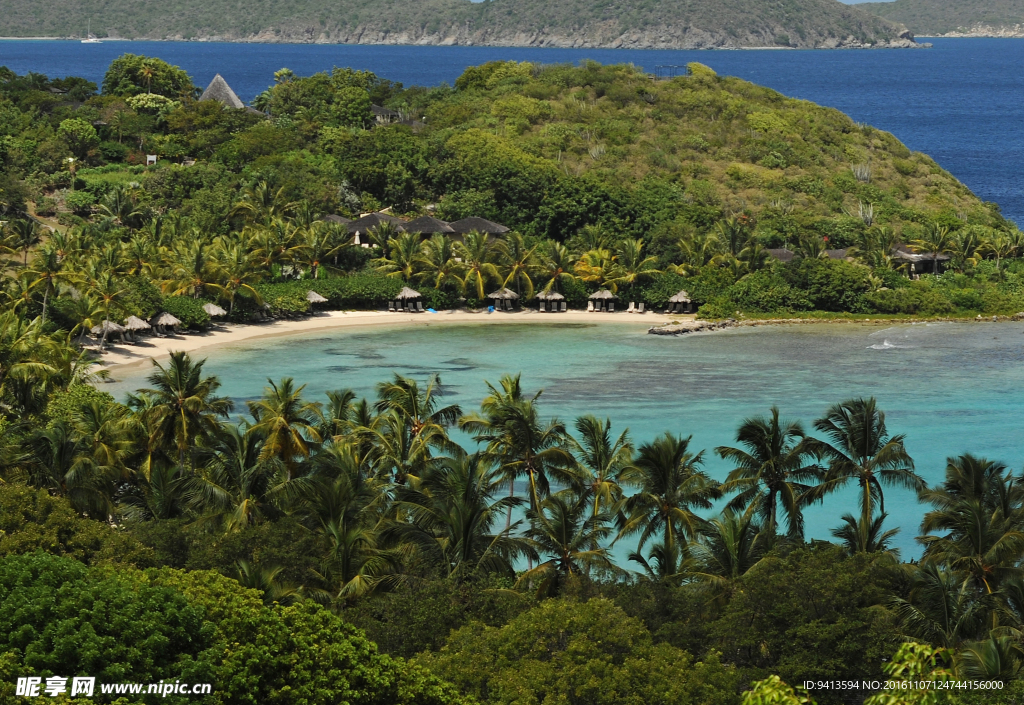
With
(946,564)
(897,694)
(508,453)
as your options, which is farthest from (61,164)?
(897,694)

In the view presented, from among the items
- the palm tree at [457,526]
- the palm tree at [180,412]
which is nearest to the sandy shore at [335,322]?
the palm tree at [180,412]

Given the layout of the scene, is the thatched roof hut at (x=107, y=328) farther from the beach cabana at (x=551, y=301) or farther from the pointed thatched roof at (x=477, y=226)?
the pointed thatched roof at (x=477, y=226)

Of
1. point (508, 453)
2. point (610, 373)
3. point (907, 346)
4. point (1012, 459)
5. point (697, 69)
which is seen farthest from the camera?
point (697, 69)

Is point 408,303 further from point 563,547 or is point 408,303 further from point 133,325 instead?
point 563,547

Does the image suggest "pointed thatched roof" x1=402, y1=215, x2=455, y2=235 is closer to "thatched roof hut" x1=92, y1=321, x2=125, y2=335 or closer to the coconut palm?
"thatched roof hut" x1=92, y1=321, x2=125, y2=335

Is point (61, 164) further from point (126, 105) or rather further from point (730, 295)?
point (730, 295)

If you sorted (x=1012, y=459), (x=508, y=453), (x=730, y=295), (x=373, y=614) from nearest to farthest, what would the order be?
(x=373, y=614), (x=508, y=453), (x=1012, y=459), (x=730, y=295)
